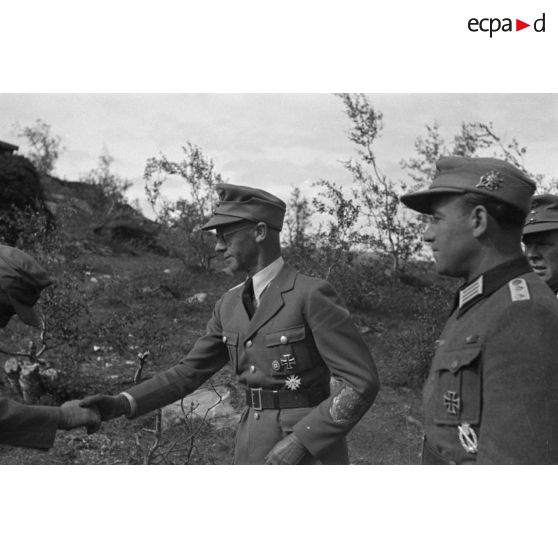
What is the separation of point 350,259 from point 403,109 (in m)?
2.12

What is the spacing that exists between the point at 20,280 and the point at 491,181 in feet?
6.53

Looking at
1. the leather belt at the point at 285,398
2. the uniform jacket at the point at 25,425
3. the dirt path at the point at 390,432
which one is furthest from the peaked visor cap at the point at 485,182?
the dirt path at the point at 390,432

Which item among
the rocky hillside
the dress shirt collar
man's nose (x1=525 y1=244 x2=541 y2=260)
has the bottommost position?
the dress shirt collar

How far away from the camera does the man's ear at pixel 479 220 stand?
240 centimetres

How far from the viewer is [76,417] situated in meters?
3.15

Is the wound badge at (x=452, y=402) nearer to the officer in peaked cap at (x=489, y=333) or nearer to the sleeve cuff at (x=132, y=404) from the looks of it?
the officer in peaked cap at (x=489, y=333)

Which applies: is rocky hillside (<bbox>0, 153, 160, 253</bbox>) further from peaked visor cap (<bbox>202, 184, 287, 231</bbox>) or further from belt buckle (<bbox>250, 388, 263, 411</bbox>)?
belt buckle (<bbox>250, 388, 263, 411</bbox>)

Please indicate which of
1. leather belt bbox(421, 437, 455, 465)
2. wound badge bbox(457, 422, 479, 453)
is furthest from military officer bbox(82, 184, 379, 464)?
wound badge bbox(457, 422, 479, 453)

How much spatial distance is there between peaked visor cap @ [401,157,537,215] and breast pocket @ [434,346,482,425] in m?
0.57

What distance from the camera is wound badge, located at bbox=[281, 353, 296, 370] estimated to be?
10.4ft

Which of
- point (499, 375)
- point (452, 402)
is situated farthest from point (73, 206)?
point (499, 375)

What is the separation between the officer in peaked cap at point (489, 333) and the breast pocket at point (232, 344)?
44.4 inches
